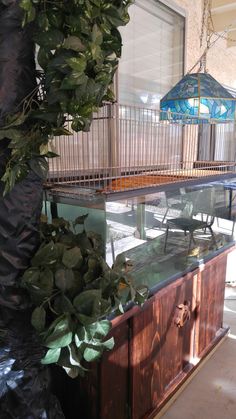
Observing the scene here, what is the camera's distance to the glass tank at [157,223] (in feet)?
3.40

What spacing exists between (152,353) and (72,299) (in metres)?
0.70

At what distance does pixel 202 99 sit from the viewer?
1339 millimetres

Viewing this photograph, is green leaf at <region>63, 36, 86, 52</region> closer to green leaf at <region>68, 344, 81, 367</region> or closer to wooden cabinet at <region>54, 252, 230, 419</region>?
green leaf at <region>68, 344, 81, 367</region>

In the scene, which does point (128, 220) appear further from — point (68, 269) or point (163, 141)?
point (163, 141)

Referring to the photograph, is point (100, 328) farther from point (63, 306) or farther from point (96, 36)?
point (96, 36)

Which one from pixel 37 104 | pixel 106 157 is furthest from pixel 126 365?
pixel 37 104

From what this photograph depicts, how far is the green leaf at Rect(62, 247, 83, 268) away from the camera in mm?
830

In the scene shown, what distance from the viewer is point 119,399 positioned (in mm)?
1209

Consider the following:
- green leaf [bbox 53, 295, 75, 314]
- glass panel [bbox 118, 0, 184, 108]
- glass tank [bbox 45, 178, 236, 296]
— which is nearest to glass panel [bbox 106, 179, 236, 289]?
glass tank [bbox 45, 178, 236, 296]

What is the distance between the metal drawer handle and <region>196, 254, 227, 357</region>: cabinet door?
0.15m

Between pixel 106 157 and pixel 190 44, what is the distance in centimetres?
182

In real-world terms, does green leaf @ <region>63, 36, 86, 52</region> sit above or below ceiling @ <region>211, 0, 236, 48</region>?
below

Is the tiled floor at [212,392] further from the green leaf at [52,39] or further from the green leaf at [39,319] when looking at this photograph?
the green leaf at [52,39]

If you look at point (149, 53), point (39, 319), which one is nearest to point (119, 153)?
point (39, 319)
